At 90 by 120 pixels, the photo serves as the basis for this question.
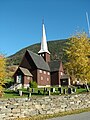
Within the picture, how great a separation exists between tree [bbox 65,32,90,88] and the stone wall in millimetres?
10123

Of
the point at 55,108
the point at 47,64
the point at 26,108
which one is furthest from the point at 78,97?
the point at 47,64

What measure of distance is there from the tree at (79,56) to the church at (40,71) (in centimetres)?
2506

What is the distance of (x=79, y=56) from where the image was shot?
108 ft

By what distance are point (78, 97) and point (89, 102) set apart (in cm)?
220

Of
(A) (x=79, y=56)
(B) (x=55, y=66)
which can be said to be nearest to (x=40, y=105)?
(A) (x=79, y=56)

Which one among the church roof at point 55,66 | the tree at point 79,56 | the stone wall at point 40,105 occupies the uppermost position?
the church roof at point 55,66

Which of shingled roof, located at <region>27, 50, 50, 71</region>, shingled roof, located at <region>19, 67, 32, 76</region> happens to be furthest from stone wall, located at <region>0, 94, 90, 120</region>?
shingled roof, located at <region>27, 50, 50, 71</region>

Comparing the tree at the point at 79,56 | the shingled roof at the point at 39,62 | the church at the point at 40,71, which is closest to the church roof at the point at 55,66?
the church at the point at 40,71

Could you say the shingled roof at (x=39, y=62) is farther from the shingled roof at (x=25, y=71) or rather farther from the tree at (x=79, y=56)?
the tree at (x=79, y=56)

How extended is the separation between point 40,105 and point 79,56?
1672 cm

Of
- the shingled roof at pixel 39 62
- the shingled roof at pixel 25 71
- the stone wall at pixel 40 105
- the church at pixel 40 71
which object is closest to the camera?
the stone wall at pixel 40 105

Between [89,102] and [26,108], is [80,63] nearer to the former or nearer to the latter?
[89,102]

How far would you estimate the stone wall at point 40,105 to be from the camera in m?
15.4

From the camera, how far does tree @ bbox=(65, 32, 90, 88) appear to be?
107 ft
